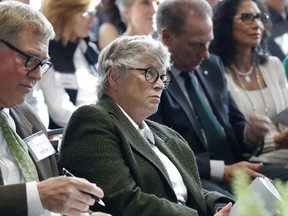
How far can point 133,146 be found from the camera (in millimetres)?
3322

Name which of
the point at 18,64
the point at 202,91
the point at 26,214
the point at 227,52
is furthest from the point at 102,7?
the point at 26,214

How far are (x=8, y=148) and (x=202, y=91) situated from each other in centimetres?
190

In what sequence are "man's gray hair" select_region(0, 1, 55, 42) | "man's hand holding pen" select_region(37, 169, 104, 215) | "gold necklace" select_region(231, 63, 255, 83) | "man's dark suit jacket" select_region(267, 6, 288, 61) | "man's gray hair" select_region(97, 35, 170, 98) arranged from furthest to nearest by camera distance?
"man's dark suit jacket" select_region(267, 6, 288, 61), "gold necklace" select_region(231, 63, 255, 83), "man's gray hair" select_region(97, 35, 170, 98), "man's gray hair" select_region(0, 1, 55, 42), "man's hand holding pen" select_region(37, 169, 104, 215)

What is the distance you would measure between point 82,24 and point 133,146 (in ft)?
6.41

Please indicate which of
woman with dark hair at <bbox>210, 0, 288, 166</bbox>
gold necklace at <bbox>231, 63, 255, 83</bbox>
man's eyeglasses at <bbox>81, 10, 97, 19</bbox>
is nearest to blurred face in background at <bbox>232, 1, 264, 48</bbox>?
woman with dark hair at <bbox>210, 0, 288, 166</bbox>

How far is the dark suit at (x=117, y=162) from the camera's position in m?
3.17

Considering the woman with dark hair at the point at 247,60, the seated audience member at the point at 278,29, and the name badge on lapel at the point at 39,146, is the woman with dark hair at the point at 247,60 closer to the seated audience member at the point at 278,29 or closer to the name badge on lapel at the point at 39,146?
the seated audience member at the point at 278,29

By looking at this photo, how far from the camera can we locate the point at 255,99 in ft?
16.8

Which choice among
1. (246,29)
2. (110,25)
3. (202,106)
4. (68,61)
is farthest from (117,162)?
(110,25)

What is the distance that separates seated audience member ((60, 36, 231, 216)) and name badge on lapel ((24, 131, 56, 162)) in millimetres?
110

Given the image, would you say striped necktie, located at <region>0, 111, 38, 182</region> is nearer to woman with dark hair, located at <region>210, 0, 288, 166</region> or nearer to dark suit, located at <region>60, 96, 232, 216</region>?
dark suit, located at <region>60, 96, 232, 216</region>

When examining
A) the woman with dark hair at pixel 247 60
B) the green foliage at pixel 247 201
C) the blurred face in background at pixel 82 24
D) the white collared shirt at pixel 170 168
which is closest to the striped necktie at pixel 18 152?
the white collared shirt at pixel 170 168

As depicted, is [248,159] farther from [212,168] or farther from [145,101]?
[145,101]

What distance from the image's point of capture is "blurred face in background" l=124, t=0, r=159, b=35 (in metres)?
5.57
